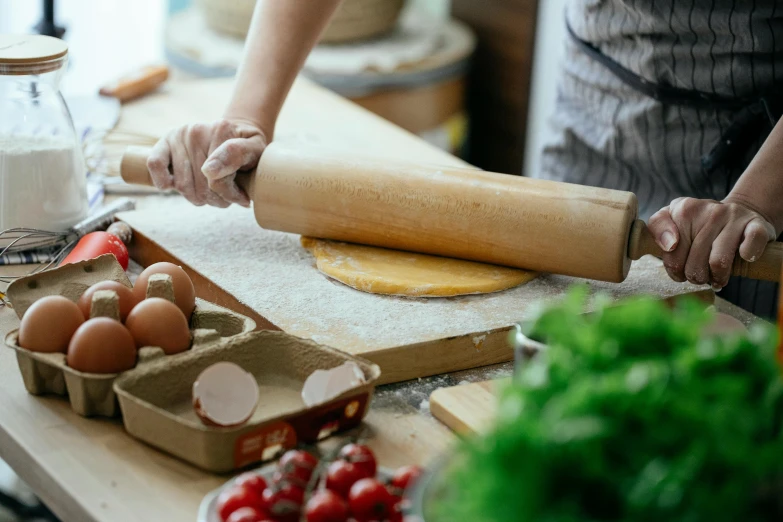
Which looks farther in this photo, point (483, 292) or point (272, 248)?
point (272, 248)

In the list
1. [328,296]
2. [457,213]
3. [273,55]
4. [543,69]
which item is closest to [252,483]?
[328,296]

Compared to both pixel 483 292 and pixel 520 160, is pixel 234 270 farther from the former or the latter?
pixel 520 160

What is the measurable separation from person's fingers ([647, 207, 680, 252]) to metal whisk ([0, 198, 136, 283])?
2.71 ft

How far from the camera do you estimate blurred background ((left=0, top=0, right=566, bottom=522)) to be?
2.66 m

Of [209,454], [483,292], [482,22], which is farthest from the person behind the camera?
[482,22]

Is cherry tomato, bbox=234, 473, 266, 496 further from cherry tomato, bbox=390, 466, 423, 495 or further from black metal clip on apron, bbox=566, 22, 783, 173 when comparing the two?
black metal clip on apron, bbox=566, 22, 783, 173

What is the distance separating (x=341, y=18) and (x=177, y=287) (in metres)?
1.82

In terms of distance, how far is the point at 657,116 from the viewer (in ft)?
5.32

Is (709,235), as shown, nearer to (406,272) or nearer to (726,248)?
(726,248)

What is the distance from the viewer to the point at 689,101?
1.59 metres

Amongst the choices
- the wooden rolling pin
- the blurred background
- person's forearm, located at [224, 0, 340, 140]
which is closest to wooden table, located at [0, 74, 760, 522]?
the wooden rolling pin

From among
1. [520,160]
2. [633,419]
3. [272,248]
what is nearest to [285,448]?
[633,419]

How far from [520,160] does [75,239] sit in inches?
81.0

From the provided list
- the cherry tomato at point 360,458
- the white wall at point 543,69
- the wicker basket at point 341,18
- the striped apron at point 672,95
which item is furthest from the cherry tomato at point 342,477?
the white wall at point 543,69
